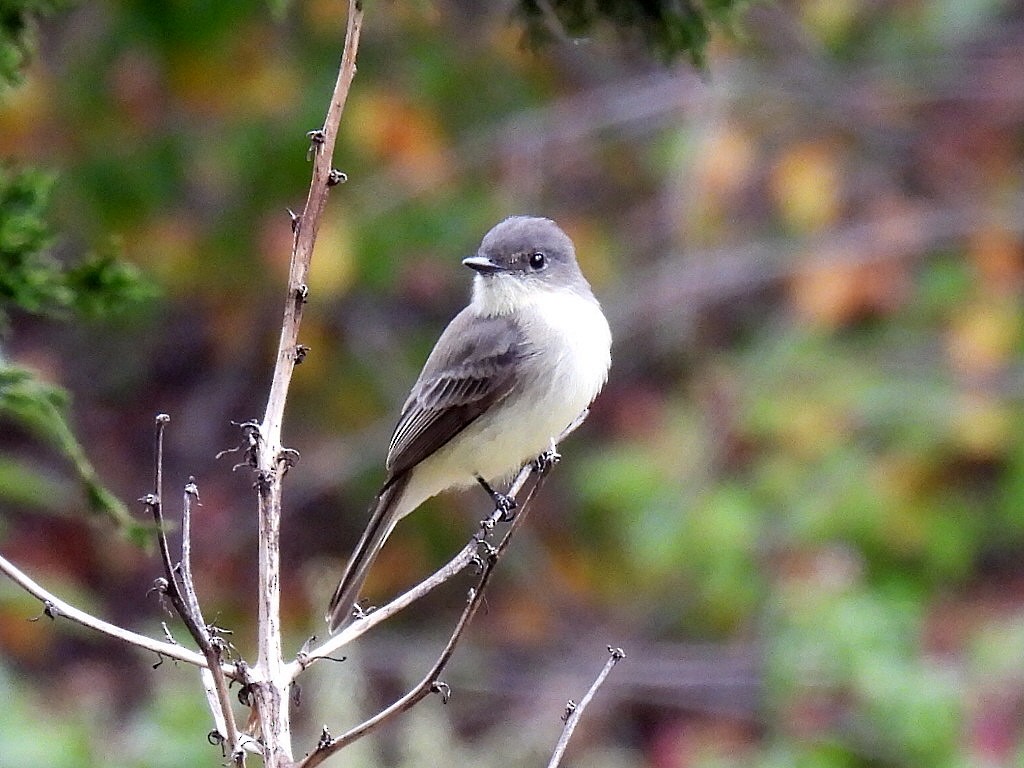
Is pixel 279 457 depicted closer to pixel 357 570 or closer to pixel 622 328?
pixel 357 570

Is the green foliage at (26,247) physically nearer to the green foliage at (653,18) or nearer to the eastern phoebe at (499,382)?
the green foliage at (653,18)

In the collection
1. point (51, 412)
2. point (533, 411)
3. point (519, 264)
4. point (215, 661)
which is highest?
point (519, 264)

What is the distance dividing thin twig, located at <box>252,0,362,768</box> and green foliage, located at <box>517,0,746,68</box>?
3.29ft

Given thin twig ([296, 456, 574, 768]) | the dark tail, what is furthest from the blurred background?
thin twig ([296, 456, 574, 768])

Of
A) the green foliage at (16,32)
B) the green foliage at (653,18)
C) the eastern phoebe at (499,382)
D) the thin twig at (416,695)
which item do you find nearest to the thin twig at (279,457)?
the thin twig at (416,695)

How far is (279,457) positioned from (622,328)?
221 inches

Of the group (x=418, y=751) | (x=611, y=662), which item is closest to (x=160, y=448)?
(x=611, y=662)

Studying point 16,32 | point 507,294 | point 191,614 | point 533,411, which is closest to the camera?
point 191,614

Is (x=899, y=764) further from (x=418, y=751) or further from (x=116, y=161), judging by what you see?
(x=116, y=161)

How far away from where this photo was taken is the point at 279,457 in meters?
1.81

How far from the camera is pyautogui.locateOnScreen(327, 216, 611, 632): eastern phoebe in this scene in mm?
3662

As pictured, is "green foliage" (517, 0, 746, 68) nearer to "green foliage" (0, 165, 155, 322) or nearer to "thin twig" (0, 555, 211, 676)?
"green foliage" (0, 165, 155, 322)

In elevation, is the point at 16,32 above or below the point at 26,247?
above

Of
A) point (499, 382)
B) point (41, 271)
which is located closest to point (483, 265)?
point (499, 382)
